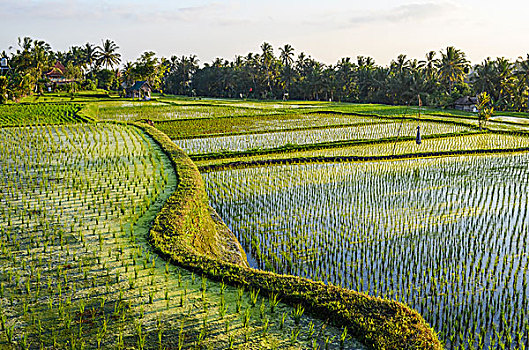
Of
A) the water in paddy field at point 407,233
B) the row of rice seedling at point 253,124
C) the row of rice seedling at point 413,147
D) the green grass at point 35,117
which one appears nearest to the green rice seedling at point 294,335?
the water in paddy field at point 407,233

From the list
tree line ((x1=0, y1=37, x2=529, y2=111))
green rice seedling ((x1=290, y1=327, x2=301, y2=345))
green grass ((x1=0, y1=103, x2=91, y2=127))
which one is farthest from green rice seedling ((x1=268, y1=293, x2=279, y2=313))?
tree line ((x1=0, y1=37, x2=529, y2=111))

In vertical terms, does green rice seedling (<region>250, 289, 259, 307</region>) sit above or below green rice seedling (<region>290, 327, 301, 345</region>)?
above

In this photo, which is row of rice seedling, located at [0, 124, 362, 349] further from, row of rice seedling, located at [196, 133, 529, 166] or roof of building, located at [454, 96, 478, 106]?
roof of building, located at [454, 96, 478, 106]

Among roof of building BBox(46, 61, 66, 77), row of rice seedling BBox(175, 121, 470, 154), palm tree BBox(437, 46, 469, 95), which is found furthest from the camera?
roof of building BBox(46, 61, 66, 77)

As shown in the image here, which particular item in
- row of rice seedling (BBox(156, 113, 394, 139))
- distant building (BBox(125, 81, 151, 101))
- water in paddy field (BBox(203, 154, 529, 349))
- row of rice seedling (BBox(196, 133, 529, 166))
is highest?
distant building (BBox(125, 81, 151, 101))

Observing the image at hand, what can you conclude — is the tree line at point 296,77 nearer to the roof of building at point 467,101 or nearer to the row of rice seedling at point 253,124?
the roof of building at point 467,101

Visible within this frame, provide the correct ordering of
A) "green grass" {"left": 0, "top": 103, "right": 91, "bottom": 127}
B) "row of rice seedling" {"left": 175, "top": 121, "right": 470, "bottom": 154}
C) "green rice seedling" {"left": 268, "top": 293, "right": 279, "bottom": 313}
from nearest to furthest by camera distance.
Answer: "green rice seedling" {"left": 268, "top": 293, "right": 279, "bottom": 313} < "row of rice seedling" {"left": 175, "top": 121, "right": 470, "bottom": 154} < "green grass" {"left": 0, "top": 103, "right": 91, "bottom": 127}

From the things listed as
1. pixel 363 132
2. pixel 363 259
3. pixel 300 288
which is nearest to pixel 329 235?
pixel 363 259
